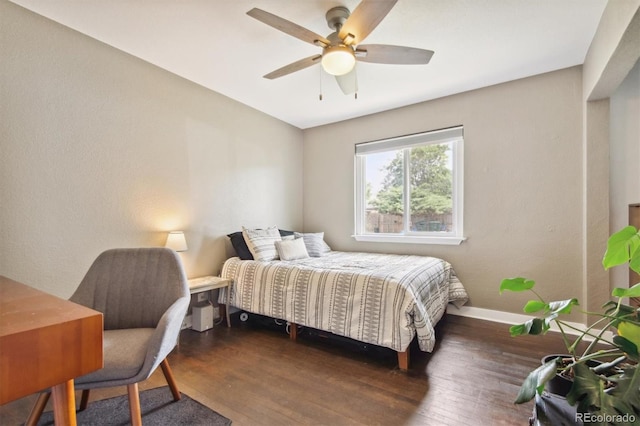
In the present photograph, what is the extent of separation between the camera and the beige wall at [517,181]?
2662 mm

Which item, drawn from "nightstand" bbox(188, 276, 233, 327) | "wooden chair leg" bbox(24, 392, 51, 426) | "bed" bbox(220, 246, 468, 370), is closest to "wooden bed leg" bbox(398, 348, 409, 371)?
"bed" bbox(220, 246, 468, 370)

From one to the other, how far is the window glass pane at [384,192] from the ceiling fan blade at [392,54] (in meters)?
1.78

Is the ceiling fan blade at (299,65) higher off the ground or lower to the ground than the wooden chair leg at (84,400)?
higher

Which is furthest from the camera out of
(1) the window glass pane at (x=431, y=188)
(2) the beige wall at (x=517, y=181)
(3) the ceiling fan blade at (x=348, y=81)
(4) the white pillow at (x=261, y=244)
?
(1) the window glass pane at (x=431, y=188)

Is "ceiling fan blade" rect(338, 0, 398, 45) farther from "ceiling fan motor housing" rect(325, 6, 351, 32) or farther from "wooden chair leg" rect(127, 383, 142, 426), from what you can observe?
"wooden chair leg" rect(127, 383, 142, 426)

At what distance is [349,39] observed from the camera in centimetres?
178

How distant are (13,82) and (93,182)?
0.76m

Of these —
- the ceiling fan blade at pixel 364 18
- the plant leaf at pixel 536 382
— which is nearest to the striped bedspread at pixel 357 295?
the plant leaf at pixel 536 382

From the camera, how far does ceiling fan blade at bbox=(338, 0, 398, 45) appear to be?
4.82 ft

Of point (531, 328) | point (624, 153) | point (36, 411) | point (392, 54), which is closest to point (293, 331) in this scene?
point (36, 411)

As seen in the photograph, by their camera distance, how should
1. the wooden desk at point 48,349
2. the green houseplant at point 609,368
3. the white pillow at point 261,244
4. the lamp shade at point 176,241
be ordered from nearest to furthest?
1. the wooden desk at point 48,349
2. the green houseplant at point 609,368
3. the lamp shade at point 176,241
4. the white pillow at point 261,244

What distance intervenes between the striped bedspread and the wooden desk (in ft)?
5.56

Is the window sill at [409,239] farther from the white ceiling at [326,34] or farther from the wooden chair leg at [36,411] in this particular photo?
the wooden chair leg at [36,411]

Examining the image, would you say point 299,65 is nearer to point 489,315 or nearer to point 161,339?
point 161,339
